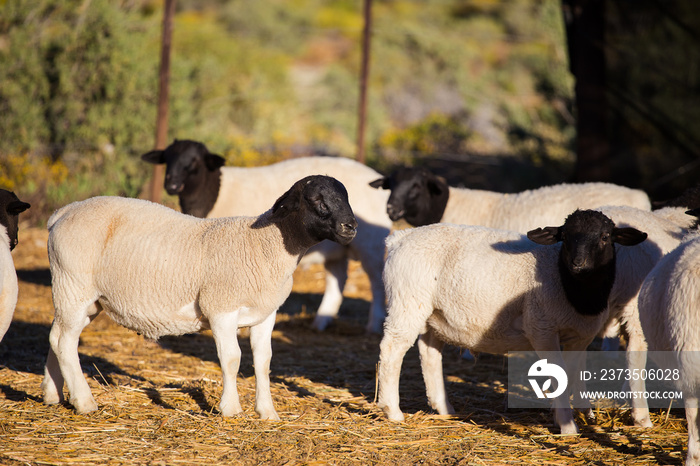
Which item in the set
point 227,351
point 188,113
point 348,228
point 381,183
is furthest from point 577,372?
point 188,113

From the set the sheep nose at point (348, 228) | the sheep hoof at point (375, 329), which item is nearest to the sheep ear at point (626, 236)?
the sheep nose at point (348, 228)

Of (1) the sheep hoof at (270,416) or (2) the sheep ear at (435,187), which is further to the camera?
(2) the sheep ear at (435,187)

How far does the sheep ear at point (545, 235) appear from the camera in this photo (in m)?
4.94

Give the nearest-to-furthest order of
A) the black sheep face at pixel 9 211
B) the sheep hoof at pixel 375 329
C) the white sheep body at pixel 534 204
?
the black sheep face at pixel 9 211
the white sheep body at pixel 534 204
the sheep hoof at pixel 375 329

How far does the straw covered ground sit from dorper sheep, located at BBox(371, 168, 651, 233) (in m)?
1.56

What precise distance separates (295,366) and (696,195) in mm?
4120

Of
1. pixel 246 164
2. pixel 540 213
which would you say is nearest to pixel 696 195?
pixel 540 213

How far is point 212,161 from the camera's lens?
830 centimetres

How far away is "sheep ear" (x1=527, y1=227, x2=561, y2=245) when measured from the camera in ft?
16.2

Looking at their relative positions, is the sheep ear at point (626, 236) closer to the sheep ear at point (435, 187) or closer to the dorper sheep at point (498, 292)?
the dorper sheep at point (498, 292)

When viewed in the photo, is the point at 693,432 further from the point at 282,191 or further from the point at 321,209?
the point at 282,191

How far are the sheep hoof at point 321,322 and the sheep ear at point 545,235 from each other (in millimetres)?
3877

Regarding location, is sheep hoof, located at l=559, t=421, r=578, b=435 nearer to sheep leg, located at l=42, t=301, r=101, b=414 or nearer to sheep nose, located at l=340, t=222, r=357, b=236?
sheep nose, located at l=340, t=222, r=357, b=236

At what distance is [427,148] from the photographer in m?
19.4
